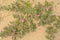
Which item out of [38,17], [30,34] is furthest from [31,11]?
[30,34]

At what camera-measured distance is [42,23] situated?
9.87ft

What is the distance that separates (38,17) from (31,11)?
136mm

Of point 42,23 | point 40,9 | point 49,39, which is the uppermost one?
point 40,9

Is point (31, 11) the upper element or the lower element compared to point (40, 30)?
upper

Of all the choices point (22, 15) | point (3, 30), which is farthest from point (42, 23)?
point (3, 30)

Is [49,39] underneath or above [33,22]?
underneath

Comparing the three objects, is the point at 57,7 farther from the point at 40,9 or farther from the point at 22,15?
the point at 22,15

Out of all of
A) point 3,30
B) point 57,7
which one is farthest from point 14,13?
point 57,7

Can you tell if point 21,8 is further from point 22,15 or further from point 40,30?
point 40,30

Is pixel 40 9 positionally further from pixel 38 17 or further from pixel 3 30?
pixel 3 30

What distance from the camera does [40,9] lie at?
3.11m

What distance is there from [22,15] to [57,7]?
1.75ft

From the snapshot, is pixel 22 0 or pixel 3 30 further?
pixel 22 0

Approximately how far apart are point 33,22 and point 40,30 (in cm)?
15
